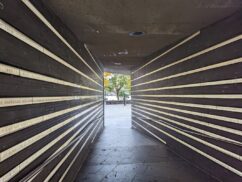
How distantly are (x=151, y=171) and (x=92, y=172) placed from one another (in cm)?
102

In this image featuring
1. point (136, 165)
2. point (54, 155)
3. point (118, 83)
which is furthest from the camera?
point (118, 83)

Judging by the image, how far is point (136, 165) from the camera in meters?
3.69

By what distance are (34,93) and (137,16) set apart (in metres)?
1.63

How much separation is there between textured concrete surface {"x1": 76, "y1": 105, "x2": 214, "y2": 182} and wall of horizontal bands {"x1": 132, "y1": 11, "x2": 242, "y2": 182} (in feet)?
0.80

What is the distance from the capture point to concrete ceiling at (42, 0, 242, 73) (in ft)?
7.28

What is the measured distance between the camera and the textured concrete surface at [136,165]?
10.4 ft

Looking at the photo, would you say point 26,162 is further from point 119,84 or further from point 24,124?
point 119,84

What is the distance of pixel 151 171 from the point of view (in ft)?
11.2

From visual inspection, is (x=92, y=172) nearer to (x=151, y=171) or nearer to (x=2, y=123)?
(x=151, y=171)

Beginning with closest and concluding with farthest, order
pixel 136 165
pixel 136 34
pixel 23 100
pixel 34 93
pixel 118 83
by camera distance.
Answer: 1. pixel 23 100
2. pixel 34 93
3. pixel 136 34
4. pixel 136 165
5. pixel 118 83

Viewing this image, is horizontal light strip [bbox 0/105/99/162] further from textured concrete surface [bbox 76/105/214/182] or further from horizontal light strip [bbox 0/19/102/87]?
textured concrete surface [bbox 76/105/214/182]

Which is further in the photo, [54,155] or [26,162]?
[54,155]

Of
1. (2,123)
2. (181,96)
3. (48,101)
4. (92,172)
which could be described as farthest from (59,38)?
(181,96)

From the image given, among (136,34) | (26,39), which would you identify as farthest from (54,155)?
(136,34)
